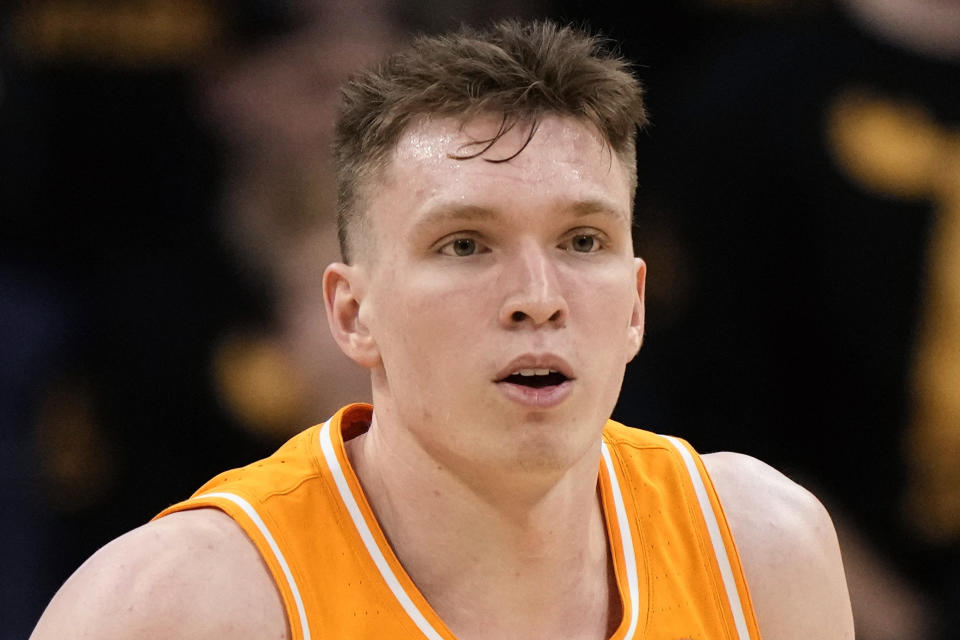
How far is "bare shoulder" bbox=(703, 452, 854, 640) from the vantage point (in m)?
3.05

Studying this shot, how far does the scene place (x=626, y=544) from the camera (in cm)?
305

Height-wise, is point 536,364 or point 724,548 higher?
point 536,364

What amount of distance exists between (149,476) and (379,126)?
1.70m

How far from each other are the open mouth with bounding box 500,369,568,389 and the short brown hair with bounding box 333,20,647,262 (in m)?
0.48

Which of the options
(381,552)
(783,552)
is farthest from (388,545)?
(783,552)

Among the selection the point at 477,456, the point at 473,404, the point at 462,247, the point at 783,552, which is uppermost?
the point at 462,247

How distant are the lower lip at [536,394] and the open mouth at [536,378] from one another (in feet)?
0.07

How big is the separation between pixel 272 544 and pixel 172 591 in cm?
25

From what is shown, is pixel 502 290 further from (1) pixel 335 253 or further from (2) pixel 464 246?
(1) pixel 335 253

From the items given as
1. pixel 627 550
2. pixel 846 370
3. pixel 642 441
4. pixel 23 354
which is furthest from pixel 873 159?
pixel 23 354

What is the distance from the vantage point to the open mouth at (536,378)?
8.55 feet

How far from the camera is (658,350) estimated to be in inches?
177

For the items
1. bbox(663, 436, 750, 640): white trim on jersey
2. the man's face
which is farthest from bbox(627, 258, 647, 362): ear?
bbox(663, 436, 750, 640): white trim on jersey

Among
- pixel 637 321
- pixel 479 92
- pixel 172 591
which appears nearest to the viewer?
pixel 172 591
